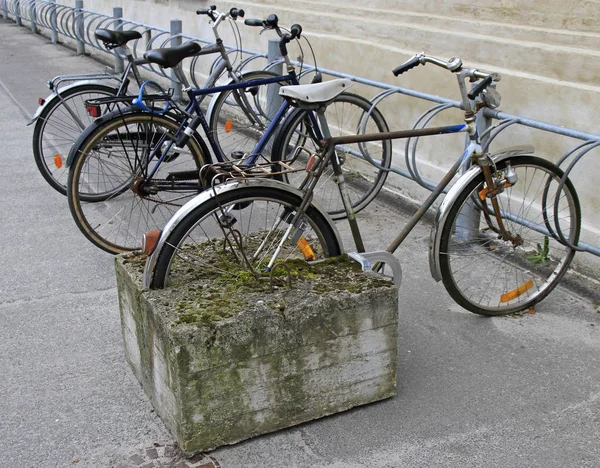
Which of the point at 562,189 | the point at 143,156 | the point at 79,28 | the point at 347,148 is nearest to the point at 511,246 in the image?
the point at 562,189

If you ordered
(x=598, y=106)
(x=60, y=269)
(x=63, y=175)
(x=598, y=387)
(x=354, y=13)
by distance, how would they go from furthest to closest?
(x=354, y=13)
(x=63, y=175)
(x=60, y=269)
(x=598, y=106)
(x=598, y=387)

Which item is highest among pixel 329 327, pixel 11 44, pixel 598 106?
pixel 598 106

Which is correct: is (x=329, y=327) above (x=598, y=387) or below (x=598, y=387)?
above

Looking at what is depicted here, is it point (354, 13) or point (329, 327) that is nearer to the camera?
point (329, 327)

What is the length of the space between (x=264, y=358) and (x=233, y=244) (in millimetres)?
784

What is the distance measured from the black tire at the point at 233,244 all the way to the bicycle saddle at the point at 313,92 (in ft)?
1.55

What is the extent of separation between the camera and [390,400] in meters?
3.39

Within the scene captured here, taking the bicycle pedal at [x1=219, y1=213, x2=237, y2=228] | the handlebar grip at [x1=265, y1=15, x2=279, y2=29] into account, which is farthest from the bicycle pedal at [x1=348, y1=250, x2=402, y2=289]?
the handlebar grip at [x1=265, y1=15, x2=279, y2=29]

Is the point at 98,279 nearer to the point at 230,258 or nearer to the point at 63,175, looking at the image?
the point at 230,258

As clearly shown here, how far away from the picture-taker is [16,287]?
4.53m

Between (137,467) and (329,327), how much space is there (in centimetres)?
92

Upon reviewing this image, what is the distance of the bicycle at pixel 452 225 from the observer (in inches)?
130

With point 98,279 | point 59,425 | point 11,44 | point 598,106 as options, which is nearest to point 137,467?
point 59,425

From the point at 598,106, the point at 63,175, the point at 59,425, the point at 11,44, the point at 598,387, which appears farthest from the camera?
the point at 11,44
